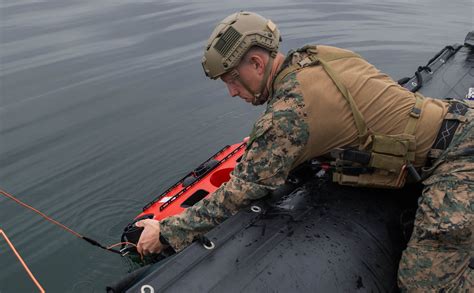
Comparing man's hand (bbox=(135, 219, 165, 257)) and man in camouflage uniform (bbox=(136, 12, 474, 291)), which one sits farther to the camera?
man's hand (bbox=(135, 219, 165, 257))

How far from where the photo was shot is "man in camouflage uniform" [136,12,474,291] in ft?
7.32

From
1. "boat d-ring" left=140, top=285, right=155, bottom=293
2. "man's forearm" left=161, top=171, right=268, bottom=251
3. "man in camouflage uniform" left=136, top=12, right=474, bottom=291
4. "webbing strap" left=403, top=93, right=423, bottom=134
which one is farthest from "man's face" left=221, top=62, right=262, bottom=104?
"boat d-ring" left=140, top=285, right=155, bottom=293

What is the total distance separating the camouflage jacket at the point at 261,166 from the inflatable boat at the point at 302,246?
0.13 metres

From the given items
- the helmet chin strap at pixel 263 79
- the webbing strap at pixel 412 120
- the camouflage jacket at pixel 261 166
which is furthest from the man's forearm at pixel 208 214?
the webbing strap at pixel 412 120

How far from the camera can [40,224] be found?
4.86 m

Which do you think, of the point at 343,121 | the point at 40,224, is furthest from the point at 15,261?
the point at 343,121

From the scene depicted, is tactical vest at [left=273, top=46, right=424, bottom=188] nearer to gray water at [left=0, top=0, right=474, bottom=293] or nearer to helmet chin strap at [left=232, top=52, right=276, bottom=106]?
helmet chin strap at [left=232, top=52, right=276, bottom=106]

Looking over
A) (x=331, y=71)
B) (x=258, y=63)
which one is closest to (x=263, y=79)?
(x=258, y=63)

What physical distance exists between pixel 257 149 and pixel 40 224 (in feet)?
11.4

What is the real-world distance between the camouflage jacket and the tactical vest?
0.69ft

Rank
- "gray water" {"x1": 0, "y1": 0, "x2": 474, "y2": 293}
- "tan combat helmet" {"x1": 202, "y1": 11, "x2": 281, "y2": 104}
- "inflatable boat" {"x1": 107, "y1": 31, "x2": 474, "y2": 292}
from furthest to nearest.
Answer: "gray water" {"x1": 0, "y1": 0, "x2": 474, "y2": 293}
"tan combat helmet" {"x1": 202, "y1": 11, "x2": 281, "y2": 104}
"inflatable boat" {"x1": 107, "y1": 31, "x2": 474, "y2": 292}

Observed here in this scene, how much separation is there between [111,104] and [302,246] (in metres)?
6.12

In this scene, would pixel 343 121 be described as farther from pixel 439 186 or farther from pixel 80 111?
pixel 80 111

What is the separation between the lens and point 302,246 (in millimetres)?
2279
